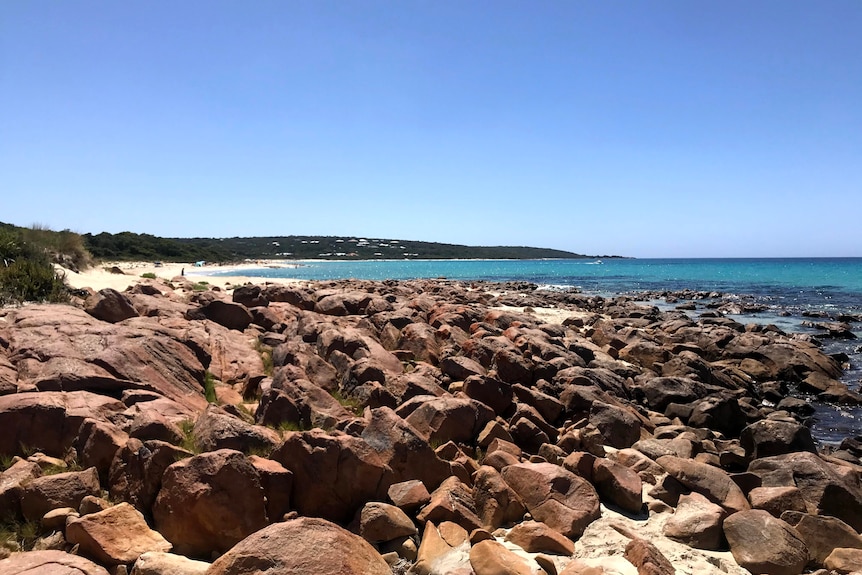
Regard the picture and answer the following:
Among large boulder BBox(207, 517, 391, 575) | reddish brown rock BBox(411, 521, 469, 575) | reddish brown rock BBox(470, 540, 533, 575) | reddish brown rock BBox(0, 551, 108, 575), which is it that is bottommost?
reddish brown rock BBox(411, 521, 469, 575)

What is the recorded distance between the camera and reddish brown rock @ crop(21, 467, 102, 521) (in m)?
5.93

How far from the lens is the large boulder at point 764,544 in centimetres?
650

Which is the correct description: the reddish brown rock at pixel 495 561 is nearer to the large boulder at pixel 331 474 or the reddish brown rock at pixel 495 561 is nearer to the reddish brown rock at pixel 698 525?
the large boulder at pixel 331 474

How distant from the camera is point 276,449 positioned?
686 cm

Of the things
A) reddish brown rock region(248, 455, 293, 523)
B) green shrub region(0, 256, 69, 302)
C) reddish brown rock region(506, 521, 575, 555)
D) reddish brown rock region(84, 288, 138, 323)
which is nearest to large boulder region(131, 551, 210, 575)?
reddish brown rock region(248, 455, 293, 523)

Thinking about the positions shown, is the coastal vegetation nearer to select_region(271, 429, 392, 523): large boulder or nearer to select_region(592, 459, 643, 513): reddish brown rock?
select_region(271, 429, 392, 523): large boulder

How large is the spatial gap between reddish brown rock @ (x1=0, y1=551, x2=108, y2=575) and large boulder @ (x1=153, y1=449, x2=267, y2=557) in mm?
820

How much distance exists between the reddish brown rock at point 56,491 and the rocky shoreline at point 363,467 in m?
0.02

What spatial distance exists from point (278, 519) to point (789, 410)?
14562mm

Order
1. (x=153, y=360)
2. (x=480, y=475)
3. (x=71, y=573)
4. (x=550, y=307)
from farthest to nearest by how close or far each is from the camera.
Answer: (x=550, y=307) < (x=153, y=360) < (x=480, y=475) < (x=71, y=573)

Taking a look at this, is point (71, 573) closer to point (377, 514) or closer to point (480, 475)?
point (377, 514)

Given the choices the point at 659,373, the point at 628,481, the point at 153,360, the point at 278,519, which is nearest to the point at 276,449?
the point at 278,519

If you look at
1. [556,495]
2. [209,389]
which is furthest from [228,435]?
[556,495]

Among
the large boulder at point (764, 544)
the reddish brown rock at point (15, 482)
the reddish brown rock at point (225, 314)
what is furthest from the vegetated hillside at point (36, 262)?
the large boulder at point (764, 544)
